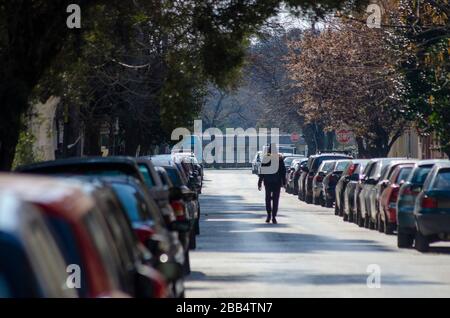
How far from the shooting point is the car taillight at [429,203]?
72.5ft

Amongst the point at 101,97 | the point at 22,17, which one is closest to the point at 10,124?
the point at 22,17

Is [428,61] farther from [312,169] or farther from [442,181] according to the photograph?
[312,169]

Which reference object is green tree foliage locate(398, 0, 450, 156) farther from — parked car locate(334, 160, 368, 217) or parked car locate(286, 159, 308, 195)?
parked car locate(286, 159, 308, 195)

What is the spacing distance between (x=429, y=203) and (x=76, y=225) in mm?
16829

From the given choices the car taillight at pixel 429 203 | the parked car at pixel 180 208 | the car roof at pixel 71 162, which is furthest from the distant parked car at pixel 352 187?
the car roof at pixel 71 162

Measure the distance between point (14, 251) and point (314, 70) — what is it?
52.6 m

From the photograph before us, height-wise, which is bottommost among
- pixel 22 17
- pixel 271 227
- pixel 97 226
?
pixel 271 227

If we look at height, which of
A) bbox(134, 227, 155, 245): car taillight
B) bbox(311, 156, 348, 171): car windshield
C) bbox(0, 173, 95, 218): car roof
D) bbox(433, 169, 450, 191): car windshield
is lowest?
bbox(311, 156, 348, 171): car windshield

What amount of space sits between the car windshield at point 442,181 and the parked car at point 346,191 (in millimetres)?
11474

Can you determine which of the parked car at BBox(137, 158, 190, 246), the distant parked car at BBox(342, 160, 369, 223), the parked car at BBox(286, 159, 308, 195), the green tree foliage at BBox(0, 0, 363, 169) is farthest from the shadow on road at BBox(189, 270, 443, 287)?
the parked car at BBox(286, 159, 308, 195)

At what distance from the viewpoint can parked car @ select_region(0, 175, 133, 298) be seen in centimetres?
568

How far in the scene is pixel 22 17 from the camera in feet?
70.9

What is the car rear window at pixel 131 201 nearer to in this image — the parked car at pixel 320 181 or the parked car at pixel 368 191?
the parked car at pixel 368 191
